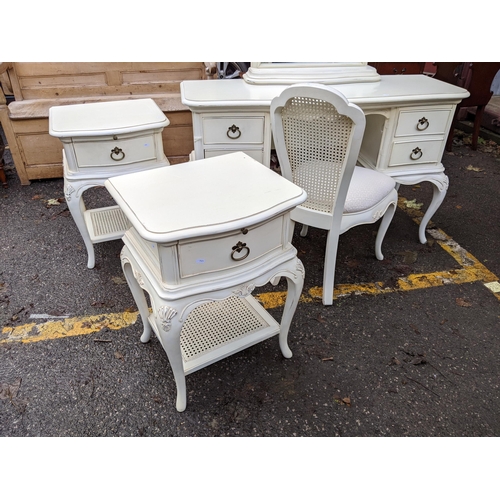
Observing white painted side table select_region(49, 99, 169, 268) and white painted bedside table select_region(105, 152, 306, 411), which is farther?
white painted side table select_region(49, 99, 169, 268)

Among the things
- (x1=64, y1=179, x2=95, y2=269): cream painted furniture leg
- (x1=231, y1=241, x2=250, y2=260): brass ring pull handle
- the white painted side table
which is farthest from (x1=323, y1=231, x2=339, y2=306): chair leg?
(x1=64, y1=179, x2=95, y2=269): cream painted furniture leg

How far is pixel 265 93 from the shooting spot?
245cm

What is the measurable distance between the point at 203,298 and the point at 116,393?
2.58 ft

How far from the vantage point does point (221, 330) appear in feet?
6.61

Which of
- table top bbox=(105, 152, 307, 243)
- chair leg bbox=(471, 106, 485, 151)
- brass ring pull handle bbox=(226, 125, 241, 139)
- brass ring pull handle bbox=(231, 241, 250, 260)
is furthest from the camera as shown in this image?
chair leg bbox=(471, 106, 485, 151)

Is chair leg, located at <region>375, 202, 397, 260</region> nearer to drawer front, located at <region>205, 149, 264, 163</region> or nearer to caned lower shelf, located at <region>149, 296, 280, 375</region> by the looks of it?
drawer front, located at <region>205, 149, 264, 163</region>

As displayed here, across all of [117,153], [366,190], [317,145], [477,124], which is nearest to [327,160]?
[317,145]

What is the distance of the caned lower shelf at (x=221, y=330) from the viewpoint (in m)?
1.84

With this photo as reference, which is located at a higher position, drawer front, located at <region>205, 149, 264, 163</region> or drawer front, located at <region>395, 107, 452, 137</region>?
drawer front, located at <region>395, 107, 452, 137</region>

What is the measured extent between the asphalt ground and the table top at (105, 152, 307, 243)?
93cm

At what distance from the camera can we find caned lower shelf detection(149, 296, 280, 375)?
1.84 meters

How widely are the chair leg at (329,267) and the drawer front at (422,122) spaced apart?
85 centimetres

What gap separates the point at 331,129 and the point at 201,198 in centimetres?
82

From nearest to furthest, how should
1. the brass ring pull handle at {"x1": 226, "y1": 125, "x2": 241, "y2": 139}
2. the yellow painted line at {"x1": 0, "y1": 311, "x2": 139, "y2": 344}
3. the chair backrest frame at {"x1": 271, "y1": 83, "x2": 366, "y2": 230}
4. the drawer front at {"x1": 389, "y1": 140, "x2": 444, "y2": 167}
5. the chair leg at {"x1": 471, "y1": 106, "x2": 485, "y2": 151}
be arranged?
the chair backrest frame at {"x1": 271, "y1": 83, "x2": 366, "y2": 230} < the yellow painted line at {"x1": 0, "y1": 311, "x2": 139, "y2": 344} < the brass ring pull handle at {"x1": 226, "y1": 125, "x2": 241, "y2": 139} < the drawer front at {"x1": 389, "y1": 140, "x2": 444, "y2": 167} < the chair leg at {"x1": 471, "y1": 106, "x2": 485, "y2": 151}
